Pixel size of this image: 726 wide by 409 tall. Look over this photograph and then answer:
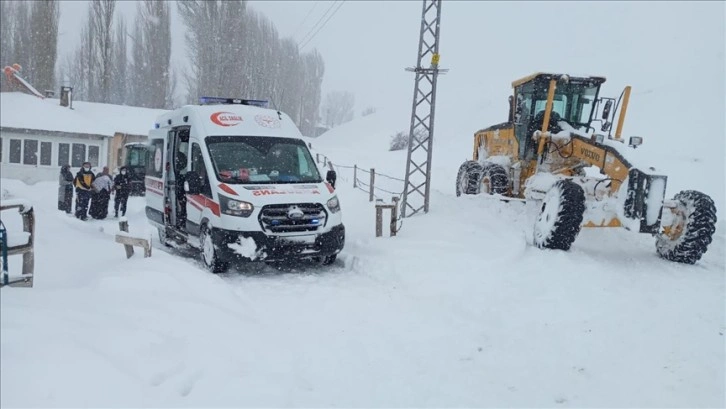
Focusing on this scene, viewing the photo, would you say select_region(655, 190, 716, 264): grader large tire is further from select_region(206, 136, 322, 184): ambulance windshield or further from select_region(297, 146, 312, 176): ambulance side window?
select_region(297, 146, 312, 176): ambulance side window

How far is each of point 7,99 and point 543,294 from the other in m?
27.6

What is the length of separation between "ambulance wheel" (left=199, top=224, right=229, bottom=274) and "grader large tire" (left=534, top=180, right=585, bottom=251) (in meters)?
4.93

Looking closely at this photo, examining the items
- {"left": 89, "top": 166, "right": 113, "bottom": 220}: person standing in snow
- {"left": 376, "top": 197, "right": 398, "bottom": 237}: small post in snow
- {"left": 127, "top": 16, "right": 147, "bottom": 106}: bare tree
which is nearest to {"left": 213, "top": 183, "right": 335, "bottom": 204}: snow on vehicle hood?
{"left": 376, "top": 197, "right": 398, "bottom": 237}: small post in snow

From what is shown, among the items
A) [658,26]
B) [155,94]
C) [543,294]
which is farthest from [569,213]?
[658,26]

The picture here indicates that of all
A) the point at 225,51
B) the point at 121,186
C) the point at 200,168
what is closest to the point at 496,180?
the point at 200,168

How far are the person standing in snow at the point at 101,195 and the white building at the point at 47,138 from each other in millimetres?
11948

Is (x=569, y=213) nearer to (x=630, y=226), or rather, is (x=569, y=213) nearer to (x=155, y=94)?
(x=630, y=226)

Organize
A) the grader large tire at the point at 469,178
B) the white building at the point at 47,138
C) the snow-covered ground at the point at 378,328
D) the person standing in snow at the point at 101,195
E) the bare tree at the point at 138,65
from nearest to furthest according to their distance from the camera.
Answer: the snow-covered ground at the point at 378,328, the grader large tire at the point at 469,178, the person standing in snow at the point at 101,195, the white building at the point at 47,138, the bare tree at the point at 138,65

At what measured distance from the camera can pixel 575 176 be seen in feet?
32.0

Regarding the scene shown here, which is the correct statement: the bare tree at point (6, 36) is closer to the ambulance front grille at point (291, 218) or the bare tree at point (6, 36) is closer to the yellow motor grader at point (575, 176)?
the yellow motor grader at point (575, 176)

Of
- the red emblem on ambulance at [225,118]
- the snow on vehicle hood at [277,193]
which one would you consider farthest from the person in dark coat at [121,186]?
the snow on vehicle hood at [277,193]

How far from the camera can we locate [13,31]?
3778 cm

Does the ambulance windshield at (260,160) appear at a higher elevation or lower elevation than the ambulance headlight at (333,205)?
higher

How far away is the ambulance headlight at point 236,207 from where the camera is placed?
782 cm
